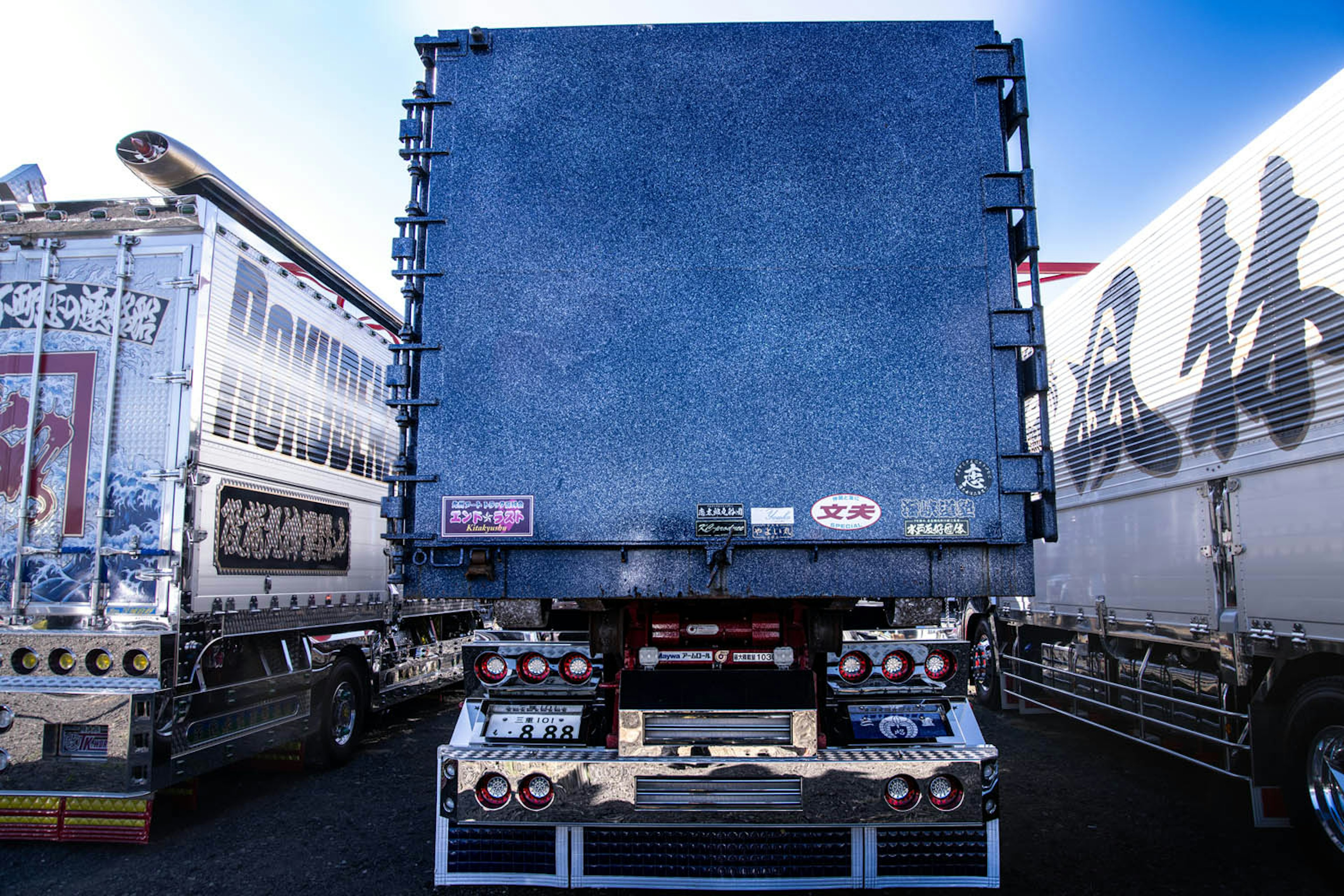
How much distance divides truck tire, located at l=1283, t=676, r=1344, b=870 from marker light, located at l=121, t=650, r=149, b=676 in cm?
655

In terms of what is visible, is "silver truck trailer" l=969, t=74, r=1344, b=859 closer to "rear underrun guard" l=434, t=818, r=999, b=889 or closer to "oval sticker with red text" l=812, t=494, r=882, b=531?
"rear underrun guard" l=434, t=818, r=999, b=889

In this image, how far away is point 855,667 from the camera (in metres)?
4.16

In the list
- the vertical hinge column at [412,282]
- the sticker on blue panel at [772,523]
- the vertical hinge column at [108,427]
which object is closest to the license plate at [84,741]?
the vertical hinge column at [108,427]

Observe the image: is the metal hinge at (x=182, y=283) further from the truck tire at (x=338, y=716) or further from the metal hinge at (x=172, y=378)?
the truck tire at (x=338, y=716)

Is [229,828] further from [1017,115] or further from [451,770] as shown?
[1017,115]

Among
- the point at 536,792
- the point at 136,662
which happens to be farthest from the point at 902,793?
the point at 136,662

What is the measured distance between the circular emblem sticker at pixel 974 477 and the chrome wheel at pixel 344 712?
5701 millimetres

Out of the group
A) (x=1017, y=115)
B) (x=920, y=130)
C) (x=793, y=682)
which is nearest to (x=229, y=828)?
(x=793, y=682)

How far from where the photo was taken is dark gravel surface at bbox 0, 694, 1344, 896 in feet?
15.1

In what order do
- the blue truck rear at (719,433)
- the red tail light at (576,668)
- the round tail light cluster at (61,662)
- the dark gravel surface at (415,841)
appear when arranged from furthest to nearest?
the round tail light cluster at (61,662)
the dark gravel surface at (415,841)
the red tail light at (576,668)
the blue truck rear at (719,433)

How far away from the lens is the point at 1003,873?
15.3ft

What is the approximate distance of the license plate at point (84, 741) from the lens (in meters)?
4.93

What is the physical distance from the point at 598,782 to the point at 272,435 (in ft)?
13.6

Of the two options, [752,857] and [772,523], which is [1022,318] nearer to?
[772,523]
